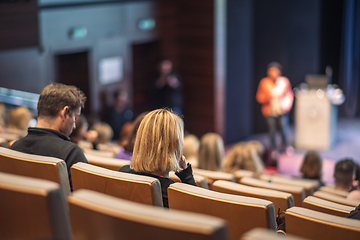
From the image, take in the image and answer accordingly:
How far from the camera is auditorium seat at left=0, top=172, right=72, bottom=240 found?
118cm

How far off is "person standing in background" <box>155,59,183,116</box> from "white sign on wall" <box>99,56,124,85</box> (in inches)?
28.7

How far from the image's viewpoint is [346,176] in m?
3.29

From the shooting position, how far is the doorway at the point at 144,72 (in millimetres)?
8148

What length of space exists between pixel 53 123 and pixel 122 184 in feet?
2.19

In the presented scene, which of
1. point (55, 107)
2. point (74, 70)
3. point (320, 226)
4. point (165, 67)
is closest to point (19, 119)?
point (74, 70)

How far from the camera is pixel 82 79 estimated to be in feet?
23.4

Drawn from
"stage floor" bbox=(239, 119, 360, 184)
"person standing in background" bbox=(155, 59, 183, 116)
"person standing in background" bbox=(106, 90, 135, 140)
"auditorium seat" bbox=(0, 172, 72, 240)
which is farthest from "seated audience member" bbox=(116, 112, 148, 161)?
"person standing in background" bbox=(155, 59, 183, 116)

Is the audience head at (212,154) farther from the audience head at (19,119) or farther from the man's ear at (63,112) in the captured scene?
the audience head at (19,119)

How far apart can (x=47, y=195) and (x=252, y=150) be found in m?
3.34

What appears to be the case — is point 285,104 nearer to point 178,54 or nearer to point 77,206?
point 178,54

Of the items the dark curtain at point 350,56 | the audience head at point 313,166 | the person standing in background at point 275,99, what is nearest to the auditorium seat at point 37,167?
the audience head at point 313,166

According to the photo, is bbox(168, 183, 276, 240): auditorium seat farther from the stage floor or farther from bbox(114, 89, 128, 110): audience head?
bbox(114, 89, 128, 110): audience head

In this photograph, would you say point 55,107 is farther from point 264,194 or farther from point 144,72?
point 144,72

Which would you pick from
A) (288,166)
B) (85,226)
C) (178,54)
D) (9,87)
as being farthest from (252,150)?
(178,54)
